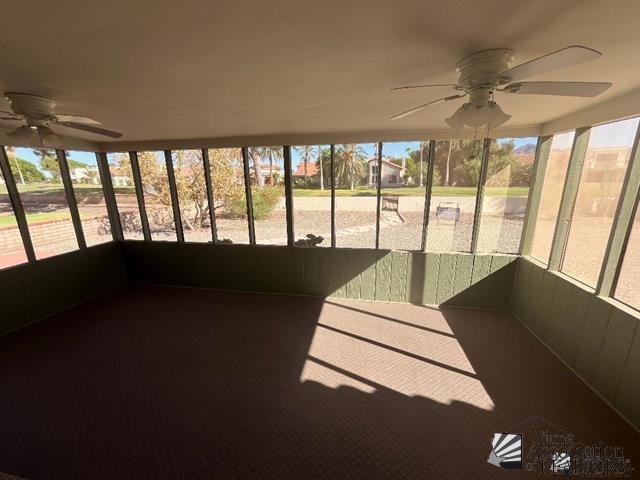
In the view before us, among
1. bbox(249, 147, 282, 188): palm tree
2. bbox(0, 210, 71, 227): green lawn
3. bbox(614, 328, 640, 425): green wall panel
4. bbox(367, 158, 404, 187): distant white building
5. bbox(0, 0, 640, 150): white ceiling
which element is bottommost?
bbox(614, 328, 640, 425): green wall panel

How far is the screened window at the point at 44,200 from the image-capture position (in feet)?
12.3

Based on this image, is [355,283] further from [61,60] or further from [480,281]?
[61,60]

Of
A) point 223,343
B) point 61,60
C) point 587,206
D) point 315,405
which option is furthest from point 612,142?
point 223,343

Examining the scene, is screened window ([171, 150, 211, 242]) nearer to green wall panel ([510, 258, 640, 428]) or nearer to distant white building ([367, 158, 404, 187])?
distant white building ([367, 158, 404, 187])

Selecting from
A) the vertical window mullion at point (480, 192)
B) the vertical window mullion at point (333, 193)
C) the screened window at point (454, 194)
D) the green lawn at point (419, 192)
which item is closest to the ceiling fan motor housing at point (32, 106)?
the green lawn at point (419, 192)

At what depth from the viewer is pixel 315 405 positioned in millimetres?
2447

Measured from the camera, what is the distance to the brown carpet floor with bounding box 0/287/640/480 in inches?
78.7

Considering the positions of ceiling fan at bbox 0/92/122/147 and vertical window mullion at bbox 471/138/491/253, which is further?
vertical window mullion at bbox 471/138/491/253

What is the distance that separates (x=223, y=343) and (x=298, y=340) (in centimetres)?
90

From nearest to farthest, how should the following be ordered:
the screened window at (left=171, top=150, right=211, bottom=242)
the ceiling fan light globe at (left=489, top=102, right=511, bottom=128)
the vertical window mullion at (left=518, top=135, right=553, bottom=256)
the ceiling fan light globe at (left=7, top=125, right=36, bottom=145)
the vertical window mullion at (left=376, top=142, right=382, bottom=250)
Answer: the ceiling fan light globe at (left=489, top=102, right=511, bottom=128), the ceiling fan light globe at (left=7, top=125, right=36, bottom=145), the vertical window mullion at (left=518, top=135, right=553, bottom=256), the vertical window mullion at (left=376, top=142, right=382, bottom=250), the screened window at (left=171, top=150, right=211, bottom=242)

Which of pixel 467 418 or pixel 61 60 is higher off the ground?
pixel 61 60

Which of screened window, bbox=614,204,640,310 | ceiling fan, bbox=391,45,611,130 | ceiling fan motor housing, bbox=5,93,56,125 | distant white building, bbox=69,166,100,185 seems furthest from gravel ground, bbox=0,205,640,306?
ceiling fan motor housing, bbox=5,93,56,125

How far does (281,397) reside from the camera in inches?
99.9
